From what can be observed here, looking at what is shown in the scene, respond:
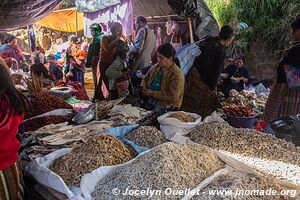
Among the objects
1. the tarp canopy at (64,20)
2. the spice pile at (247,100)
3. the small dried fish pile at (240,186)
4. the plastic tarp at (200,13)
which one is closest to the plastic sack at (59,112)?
the small dried fish pile at (240,186)

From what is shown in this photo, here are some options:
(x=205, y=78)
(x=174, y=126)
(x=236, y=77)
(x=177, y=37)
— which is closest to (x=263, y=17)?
(x=236, y=77)

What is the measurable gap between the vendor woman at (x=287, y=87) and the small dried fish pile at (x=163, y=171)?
1.78 metres

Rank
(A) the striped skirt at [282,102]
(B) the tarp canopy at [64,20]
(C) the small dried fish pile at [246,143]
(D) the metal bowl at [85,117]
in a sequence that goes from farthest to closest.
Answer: (B) the tarp canopy at [64,20]
(A) the striped skirt at [282,102]
(D) the metal bowl at [85,117]
(C) the small dried fish pile at [246,143]

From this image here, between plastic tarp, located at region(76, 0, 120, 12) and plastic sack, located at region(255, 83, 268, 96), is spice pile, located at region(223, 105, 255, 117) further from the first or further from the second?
plastic tarp, located at region(76, 0, 120, 12)

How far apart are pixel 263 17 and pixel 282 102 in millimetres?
4876

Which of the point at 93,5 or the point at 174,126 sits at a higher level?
the point at 93,5

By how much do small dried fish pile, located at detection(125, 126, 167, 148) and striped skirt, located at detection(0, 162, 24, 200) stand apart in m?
0.85

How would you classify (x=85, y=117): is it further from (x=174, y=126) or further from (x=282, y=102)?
(x=282, y=102)

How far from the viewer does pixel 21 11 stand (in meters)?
5.08

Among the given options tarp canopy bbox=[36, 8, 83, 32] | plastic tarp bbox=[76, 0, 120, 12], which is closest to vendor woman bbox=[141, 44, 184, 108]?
plastic tarp bbox=[76, 0, 120, 12]

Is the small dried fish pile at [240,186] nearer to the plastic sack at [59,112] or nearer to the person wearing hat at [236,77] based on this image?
the plastic sack at [59,112]

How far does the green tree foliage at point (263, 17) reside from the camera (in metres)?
7.37

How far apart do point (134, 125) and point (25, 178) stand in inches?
37.7

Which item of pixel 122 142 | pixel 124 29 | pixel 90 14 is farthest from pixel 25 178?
pixel 90 14
